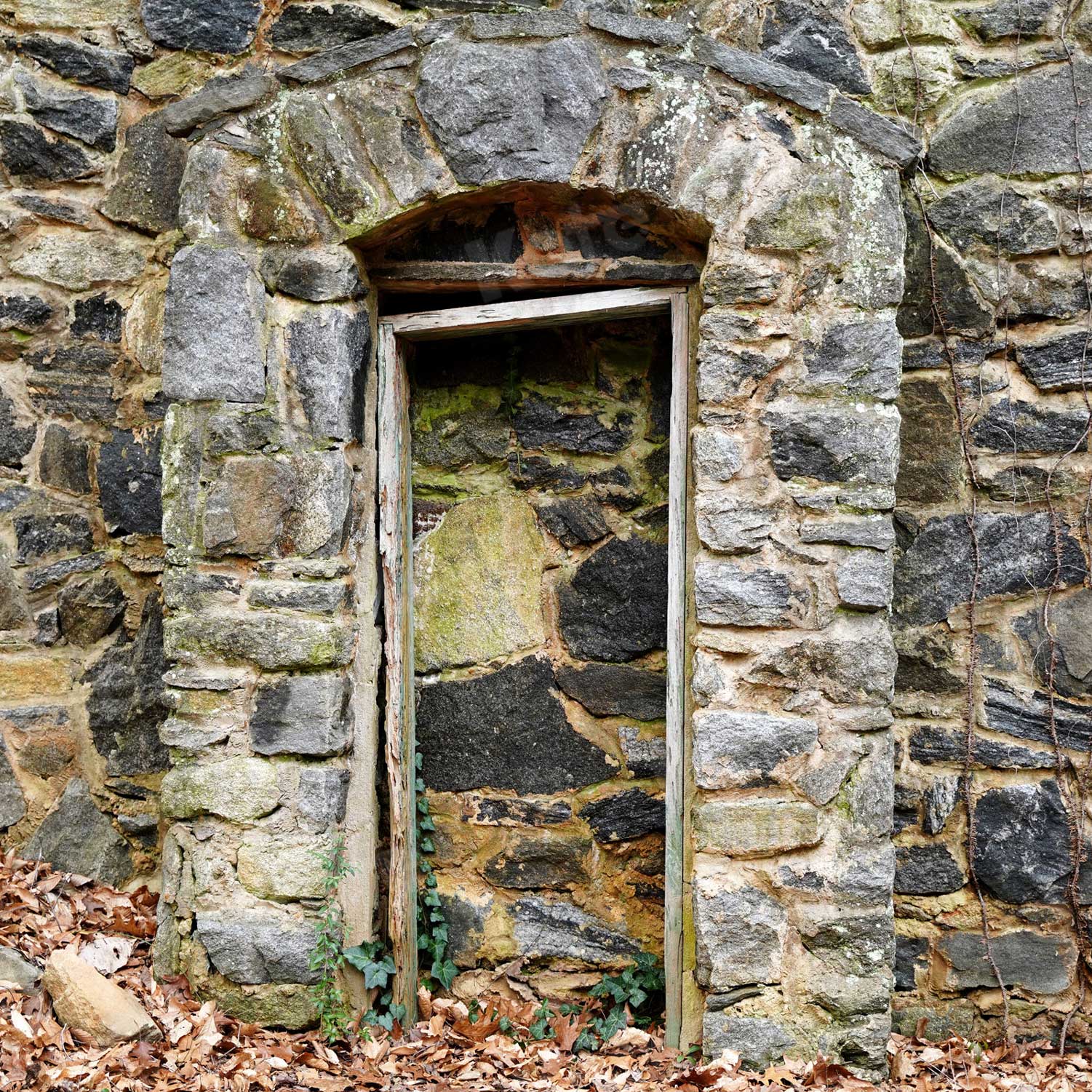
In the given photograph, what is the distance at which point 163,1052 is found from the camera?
2.76 m

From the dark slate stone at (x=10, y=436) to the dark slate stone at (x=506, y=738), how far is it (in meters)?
1.58

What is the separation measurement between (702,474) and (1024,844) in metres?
1.54

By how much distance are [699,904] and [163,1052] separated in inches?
59.3

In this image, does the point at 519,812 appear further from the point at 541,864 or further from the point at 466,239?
the point at 466,239

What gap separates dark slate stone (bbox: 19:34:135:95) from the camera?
3389 mm

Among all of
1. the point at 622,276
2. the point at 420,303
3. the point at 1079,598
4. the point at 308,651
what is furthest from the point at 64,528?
the point at 1079,598

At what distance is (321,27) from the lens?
3258 mm

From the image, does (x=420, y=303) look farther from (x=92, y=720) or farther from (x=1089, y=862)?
(x=1089, y=862)

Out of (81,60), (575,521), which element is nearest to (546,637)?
(575,521)

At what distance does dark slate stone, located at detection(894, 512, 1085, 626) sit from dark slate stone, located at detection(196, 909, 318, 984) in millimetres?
2053

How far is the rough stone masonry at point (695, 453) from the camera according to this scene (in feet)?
9.34

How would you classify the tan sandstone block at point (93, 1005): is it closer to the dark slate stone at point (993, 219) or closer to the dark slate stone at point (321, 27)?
the dark slate stone at point (321, 27)

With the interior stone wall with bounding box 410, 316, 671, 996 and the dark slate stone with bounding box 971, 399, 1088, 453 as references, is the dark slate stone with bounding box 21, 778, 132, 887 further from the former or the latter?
the dark slate stone with bounding box 971, 399, 1088, 453

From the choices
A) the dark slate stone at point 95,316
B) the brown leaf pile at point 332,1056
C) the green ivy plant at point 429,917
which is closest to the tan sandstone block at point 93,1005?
the brown leaf pile at point 332,1056
